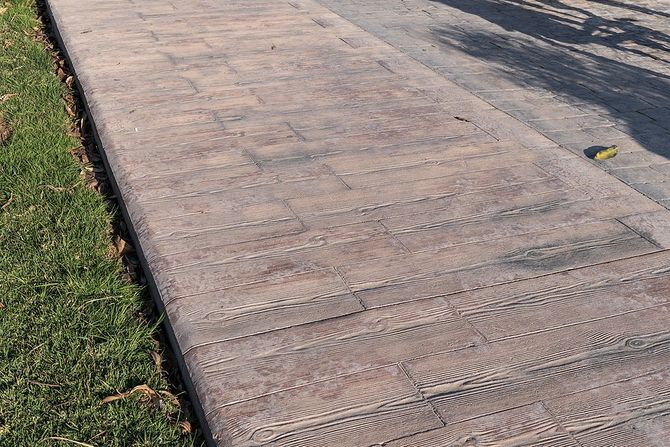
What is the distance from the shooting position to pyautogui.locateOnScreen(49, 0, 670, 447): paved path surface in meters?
2.92

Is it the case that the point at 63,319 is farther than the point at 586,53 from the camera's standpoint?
No

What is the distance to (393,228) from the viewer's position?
4086 millimetres

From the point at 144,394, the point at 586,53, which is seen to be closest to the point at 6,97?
the point at 144,394

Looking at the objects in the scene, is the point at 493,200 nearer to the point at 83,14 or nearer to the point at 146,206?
the point at 146,206

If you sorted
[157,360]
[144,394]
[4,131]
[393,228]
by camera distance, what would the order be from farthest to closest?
[4,131], [393,228], [157,360], [144,394]

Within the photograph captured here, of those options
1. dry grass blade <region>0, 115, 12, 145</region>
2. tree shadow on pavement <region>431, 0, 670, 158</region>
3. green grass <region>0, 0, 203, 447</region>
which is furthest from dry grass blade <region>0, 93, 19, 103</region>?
tree shadow on pavement <region>431, 0, 670, 158</region>

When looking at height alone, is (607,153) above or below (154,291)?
below

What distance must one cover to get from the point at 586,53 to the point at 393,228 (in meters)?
4.26

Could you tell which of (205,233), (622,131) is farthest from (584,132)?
(205,233)

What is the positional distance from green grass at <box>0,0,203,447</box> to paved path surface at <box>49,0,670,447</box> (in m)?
0.18

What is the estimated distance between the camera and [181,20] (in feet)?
25.5

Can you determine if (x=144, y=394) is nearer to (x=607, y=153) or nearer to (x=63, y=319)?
(x=63, y=319)

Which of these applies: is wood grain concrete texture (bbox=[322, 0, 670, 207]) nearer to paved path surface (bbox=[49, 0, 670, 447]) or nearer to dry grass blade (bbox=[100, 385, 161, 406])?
paved path surface (bbox=[49, 0, 670, 447])

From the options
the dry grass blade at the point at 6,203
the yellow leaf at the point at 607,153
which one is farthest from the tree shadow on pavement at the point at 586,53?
the dry grass blade at the point at 6,203
